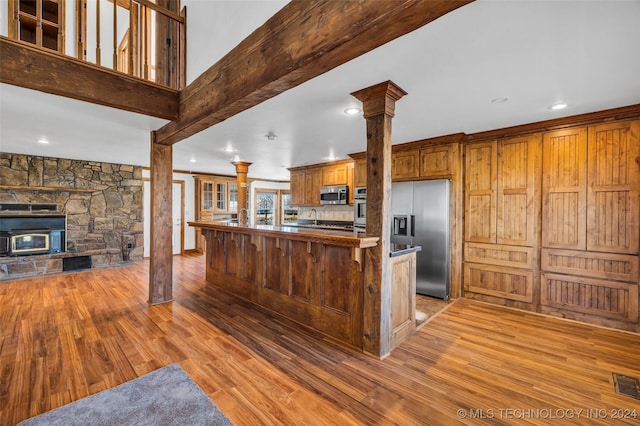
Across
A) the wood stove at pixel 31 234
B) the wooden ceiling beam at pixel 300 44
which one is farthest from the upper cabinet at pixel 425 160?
the wood stove at pixel 31 234

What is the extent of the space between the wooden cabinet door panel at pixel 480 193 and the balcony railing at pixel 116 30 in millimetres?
3997

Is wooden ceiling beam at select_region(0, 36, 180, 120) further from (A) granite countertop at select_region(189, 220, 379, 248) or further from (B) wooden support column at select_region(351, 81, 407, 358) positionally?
(B) wooden support column at select_region(351, 81, 407, 358)

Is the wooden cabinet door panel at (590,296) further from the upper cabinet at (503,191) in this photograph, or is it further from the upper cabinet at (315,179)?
the upper cabinet at (315,179)

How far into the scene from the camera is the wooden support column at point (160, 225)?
12.6 ft

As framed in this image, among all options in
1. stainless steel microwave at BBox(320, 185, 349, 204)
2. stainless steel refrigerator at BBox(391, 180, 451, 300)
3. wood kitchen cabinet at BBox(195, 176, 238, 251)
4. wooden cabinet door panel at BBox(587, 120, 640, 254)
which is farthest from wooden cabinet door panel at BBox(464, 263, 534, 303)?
wood kitchen cabinet at BBox(195, 176, 238, 251)

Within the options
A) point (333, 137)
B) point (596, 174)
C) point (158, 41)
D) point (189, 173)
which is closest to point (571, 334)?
point (596, 174)

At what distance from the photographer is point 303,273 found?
3.26m

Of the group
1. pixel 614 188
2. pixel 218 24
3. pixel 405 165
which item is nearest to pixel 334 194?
pixel 405 165

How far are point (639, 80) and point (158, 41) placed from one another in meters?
5.12

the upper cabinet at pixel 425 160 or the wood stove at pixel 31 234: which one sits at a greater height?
the upper cabinet at pixel 425 160

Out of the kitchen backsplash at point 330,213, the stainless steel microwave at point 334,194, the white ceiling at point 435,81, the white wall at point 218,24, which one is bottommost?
the kitchen backsplash at point 330,213

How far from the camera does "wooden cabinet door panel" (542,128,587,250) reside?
3.36 m

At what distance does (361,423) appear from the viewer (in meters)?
1.76

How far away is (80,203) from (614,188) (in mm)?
8957
